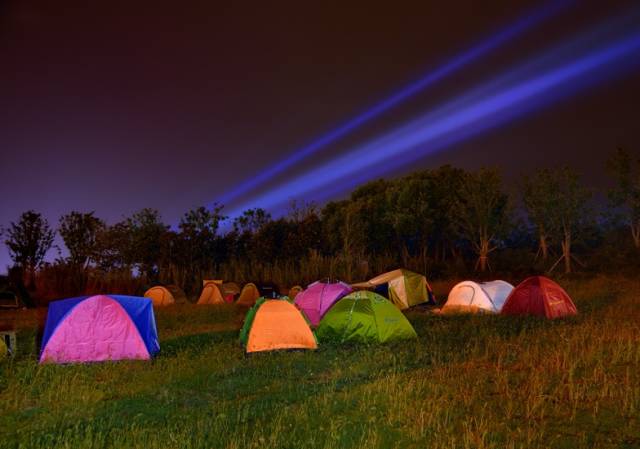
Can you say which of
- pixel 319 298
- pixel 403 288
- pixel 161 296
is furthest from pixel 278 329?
pixel 161 296

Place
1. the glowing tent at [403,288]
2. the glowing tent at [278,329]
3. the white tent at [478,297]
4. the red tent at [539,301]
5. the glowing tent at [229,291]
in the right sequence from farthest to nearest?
the glowing tent at [229,291]
the glowing tent at [403,288]
the white tent at [478,297]
the red tent at [539,301]
the glowing tent at [278,329]

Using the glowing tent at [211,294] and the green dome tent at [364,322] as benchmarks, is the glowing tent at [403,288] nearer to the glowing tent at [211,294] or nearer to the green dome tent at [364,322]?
the green dome tent at [364,322]

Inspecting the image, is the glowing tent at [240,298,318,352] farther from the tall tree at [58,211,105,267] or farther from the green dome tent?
the tall tree at [58,211,105,267]

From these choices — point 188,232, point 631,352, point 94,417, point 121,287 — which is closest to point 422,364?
point 631,352

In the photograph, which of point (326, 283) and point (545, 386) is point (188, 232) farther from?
point (545, 386)

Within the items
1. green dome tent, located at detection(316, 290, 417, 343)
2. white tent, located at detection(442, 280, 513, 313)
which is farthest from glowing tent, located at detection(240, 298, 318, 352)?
white tent, located at detection(442, 280, 513, 313)

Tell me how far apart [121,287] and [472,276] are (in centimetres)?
2357

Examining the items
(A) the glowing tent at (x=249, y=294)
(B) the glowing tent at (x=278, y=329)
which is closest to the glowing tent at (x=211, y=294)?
(A) the glowing tent at (x=249, y=294)

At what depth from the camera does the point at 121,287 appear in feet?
105

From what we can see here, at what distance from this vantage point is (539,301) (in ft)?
63.6

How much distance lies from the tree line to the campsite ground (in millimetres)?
22720

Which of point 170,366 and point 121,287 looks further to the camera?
point 121,287

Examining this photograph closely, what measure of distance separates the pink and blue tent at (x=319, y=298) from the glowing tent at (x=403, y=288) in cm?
354

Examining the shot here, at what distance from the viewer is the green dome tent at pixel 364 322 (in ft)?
48.0
